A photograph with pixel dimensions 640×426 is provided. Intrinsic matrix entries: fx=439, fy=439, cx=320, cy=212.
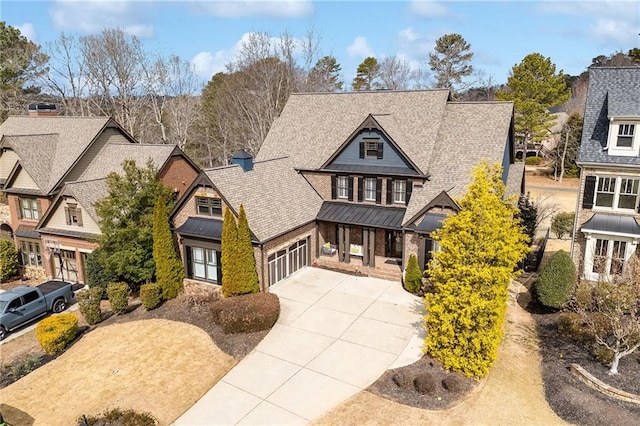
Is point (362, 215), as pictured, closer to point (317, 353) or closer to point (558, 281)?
point (317, 353)

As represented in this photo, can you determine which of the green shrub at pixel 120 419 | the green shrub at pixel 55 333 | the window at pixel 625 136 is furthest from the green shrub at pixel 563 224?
the green shrub at pixel 55 333

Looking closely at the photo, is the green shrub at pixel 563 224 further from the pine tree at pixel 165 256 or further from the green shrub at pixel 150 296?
the green shrub at pixel 150 296

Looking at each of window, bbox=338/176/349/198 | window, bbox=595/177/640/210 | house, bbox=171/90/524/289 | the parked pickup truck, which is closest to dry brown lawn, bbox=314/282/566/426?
house, bbox=171/90/524/289

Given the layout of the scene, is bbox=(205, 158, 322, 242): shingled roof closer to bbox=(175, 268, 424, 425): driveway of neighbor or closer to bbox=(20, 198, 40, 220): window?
bbox=(175, 268, 424, 425): driveway of neighbor

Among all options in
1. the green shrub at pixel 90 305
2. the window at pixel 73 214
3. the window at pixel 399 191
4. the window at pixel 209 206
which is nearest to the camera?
the green shrub at pixel 90 305

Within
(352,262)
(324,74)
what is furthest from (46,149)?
(324,74)

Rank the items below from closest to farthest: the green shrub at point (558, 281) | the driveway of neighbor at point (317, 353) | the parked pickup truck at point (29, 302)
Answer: the driveway of neighbor at point (317, 353)
the green shrub at point (558, 281)
the parked pickup truck at point (29, 302)
